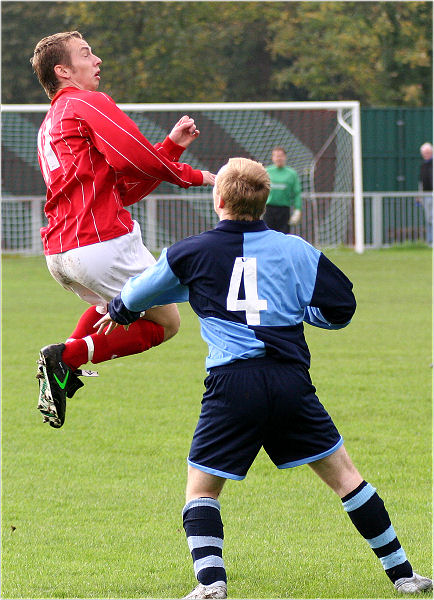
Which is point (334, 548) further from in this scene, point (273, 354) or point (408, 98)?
point (408, 98)

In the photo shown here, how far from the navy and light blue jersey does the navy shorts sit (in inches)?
2.6

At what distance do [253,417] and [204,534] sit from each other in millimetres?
526

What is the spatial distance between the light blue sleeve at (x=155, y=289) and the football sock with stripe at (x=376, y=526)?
108cm

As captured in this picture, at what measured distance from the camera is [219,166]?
2653 cm

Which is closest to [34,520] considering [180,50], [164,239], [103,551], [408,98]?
[103,551]

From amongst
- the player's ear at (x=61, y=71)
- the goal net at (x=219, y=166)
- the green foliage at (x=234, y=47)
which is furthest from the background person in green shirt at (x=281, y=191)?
the green foliage at (x=234, y=47)

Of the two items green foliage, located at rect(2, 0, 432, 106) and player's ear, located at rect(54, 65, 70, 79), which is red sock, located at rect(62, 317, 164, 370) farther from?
green foliage, located at rect(2, 0, 432, 106)

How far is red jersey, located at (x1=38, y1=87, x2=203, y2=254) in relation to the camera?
4852 millimetres

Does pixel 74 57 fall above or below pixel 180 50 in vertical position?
below

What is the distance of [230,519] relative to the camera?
19.5 feet

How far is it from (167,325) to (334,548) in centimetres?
136

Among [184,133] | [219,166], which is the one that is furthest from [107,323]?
[219,166]

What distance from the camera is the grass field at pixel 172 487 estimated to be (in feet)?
16.1

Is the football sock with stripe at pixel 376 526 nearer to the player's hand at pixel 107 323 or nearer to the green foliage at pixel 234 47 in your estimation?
the player's hand at pixel 107 323
